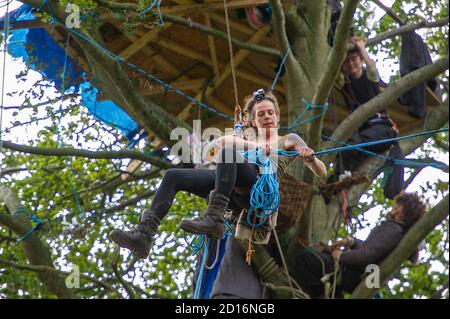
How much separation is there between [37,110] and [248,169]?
408 cm

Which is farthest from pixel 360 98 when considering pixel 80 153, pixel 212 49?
pixel 80 153

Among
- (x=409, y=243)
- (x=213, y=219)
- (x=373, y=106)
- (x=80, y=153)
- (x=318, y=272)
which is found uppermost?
(x=373, y=106)

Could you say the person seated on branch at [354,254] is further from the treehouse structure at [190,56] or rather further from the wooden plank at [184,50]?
the wooden plank at [184,50]

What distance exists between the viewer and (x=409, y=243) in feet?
30.6

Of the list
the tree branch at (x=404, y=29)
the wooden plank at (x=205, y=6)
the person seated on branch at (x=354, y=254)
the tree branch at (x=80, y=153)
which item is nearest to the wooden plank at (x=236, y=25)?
the wooden plank at (x=205, y=6)

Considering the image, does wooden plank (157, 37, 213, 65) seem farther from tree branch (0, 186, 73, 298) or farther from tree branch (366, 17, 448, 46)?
tree branch (0, 186, 73, 298)

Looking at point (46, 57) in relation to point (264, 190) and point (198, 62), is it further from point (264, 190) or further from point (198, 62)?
point (264, 190)

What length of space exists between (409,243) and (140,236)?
10.5 feet

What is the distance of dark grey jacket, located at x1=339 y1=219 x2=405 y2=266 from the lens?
943 cm

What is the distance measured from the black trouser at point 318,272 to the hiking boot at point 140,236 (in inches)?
115

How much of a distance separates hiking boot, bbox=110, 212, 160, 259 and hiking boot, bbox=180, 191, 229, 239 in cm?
26

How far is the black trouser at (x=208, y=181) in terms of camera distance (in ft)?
22.8

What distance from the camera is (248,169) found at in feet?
23.2

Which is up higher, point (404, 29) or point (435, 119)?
point (404, 29)
